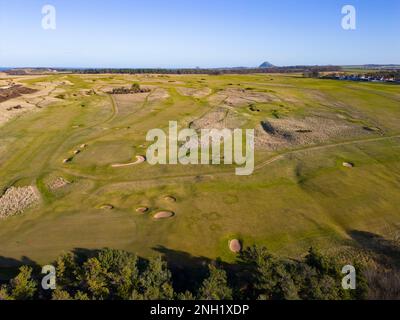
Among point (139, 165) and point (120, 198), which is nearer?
point (120, 198)

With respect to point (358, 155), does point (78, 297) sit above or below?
below

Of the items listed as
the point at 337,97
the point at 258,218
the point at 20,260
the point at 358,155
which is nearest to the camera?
the point at 20,260

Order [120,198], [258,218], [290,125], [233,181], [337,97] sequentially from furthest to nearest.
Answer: [337,97], [290,125], [233,181], [120,198], [258,218]

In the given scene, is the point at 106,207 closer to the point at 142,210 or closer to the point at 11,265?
the point at 142,210

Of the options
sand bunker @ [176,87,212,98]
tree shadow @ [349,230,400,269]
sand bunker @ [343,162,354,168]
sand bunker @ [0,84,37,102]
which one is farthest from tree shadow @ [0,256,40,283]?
sand bunker @ [176,87,212,98]

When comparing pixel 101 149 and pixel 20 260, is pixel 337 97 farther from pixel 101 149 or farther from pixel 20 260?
pixel 20 260

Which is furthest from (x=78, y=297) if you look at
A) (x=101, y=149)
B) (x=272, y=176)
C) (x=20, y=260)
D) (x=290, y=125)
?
(x=290, y=125)

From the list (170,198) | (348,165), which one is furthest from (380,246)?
(170,198)

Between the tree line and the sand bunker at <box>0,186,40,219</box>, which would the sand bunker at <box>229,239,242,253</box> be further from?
the sand bunker at <box>0,186,40,219</box>
